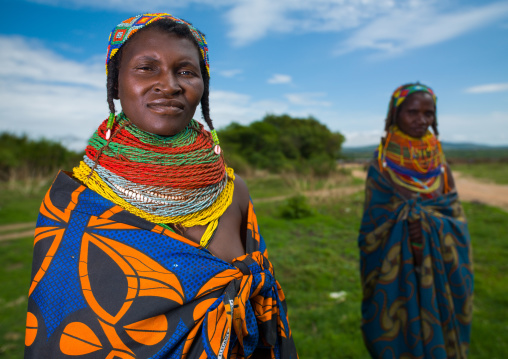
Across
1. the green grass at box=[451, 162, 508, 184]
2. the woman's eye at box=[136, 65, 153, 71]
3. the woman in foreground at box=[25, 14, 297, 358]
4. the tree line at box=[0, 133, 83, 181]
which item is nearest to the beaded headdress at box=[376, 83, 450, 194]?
the woman in foreground at box=[25, 14, 297, 358]

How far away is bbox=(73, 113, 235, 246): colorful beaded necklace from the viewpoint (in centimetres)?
125

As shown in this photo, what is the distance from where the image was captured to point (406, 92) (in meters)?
3.01

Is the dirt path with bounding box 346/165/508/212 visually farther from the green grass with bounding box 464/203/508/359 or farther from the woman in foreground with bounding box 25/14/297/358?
the woman in foreground with bounding box 25/14/297/358

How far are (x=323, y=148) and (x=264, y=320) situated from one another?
22833mm

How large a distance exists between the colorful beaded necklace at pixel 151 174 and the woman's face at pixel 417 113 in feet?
7.57

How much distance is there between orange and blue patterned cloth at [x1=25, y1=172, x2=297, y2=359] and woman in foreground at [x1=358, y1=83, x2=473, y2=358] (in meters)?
1.96

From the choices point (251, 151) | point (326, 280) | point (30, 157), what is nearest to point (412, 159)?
point (326, 280)

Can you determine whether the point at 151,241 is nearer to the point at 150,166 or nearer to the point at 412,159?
the point at 150,166

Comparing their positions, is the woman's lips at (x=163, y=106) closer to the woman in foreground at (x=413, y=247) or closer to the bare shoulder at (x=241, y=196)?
the bare shoulder at (x=241, y=196)

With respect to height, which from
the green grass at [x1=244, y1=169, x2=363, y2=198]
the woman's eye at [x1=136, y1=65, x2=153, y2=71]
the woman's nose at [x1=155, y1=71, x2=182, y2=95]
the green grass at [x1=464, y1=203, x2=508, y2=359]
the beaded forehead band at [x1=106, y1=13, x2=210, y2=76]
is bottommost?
the green grass at [x1=464, y1=203, x2=508, y2=359]

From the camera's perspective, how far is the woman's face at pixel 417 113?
115 inches

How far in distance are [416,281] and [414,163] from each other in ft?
3.38

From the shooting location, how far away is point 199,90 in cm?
136

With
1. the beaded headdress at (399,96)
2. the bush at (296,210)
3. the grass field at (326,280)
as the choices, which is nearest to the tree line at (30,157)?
the grass field at (326,280)
